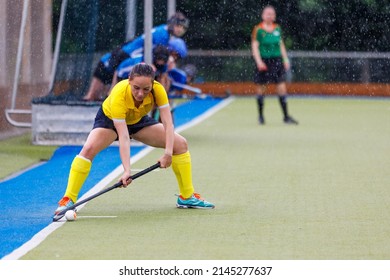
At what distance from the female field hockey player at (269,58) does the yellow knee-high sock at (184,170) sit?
414 inches

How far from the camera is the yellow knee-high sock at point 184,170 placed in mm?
9859

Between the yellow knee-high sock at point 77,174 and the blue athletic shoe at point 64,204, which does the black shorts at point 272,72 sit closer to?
the yellow knee-high sock at point 77,174

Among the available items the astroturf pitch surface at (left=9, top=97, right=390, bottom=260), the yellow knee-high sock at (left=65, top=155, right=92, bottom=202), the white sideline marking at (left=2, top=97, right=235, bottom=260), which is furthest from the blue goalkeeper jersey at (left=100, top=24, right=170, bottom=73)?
the yellow knee-high sock at (left=65, top=155, right=92, bottom=202)

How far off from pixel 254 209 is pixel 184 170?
66 centimetres

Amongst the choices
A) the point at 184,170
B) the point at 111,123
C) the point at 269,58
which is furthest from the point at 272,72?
the point at 111,123

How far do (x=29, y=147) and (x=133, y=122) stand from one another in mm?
6399

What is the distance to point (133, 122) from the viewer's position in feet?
32.0

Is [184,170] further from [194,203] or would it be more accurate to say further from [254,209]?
[254,209]

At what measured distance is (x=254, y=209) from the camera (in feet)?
32.8

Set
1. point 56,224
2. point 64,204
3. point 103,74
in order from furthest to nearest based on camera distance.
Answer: point 103,74
point 64,204
point 56,224

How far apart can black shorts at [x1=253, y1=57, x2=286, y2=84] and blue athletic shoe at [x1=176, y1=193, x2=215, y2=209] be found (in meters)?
10.7

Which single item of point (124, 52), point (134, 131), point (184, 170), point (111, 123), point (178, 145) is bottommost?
point (124, 52)

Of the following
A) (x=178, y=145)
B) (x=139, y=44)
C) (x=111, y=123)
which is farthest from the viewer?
(x=139, y=44)
